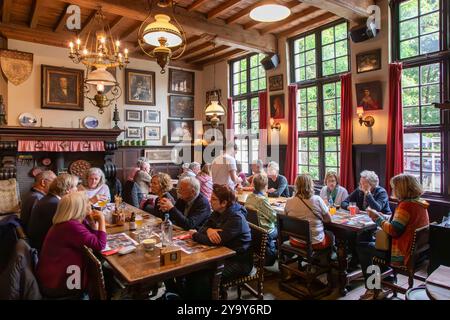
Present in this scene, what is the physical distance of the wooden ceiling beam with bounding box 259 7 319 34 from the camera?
18.3ft

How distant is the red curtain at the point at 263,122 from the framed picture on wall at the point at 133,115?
10.8ft

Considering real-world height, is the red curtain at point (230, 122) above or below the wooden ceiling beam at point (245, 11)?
below

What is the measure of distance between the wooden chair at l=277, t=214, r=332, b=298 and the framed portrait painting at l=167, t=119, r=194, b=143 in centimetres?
584

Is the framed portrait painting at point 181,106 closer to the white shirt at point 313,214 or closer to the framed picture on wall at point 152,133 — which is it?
the framed picture on wall at point 152,133

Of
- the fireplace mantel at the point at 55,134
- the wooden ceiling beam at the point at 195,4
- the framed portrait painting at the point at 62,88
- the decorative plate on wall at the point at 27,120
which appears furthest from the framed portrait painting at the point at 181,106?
the wooden ceiling beam at the point at 195,4

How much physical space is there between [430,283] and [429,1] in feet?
15.0

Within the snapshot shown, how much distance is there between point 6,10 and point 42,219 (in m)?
4.91

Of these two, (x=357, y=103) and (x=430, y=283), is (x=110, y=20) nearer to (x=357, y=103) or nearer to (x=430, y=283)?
(x=357, y=103)

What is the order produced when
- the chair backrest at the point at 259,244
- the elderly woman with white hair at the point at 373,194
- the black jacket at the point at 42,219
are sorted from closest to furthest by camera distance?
the chair backrest at the point at 259,244, the black jacket at the point at 42,219, the elderly woman with white hair at the point at 373,194

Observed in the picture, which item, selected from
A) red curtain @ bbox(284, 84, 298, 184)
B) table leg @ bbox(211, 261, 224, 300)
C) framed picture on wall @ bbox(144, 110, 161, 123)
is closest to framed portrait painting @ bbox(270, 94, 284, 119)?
red curtain @ bbox(284, 84, 298, 184)

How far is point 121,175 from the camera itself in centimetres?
760

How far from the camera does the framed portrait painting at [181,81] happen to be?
866 centimetres

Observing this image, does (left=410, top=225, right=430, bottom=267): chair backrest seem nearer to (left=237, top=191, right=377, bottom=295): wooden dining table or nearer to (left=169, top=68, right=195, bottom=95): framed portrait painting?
(left=237, top=191, right=377, bottom=295): wooden dining table

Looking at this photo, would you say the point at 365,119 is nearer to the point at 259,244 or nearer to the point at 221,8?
the point at 221,8
